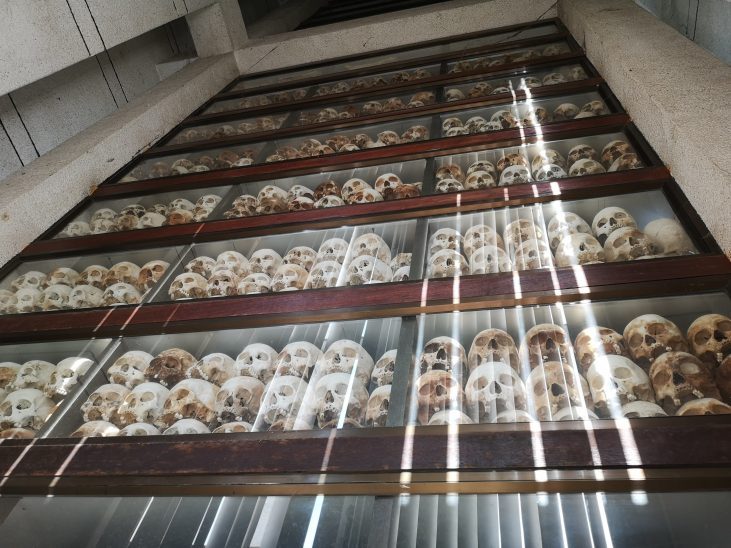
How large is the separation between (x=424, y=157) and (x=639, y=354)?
1.58 metres

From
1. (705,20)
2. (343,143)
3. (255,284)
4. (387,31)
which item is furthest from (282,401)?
(705,20)

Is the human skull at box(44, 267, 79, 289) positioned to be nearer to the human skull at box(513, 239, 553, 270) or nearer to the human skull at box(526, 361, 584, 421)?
the human skull at box(513, 239, 553, 270)

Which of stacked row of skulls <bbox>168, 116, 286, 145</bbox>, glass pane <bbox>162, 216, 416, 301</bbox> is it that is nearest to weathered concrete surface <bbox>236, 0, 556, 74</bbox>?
stacked row of skulls <bbox>168, 116, 286, 145</bbox>

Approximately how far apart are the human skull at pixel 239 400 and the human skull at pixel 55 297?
1.17m

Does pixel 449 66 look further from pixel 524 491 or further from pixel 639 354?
pixel 524 491

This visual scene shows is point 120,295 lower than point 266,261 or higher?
lower

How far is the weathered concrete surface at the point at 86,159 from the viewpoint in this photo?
3041mm

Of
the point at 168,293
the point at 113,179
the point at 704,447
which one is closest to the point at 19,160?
the point at 113,179

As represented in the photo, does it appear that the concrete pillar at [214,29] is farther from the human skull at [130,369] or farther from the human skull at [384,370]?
the human skull at [384,370]

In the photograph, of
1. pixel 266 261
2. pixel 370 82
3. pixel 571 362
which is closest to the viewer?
pixel 571 362

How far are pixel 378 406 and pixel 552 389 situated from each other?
0.48 metres

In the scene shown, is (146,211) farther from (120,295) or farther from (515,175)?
(515,175)

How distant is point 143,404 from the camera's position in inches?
77.8

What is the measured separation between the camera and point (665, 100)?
233 centimetres
